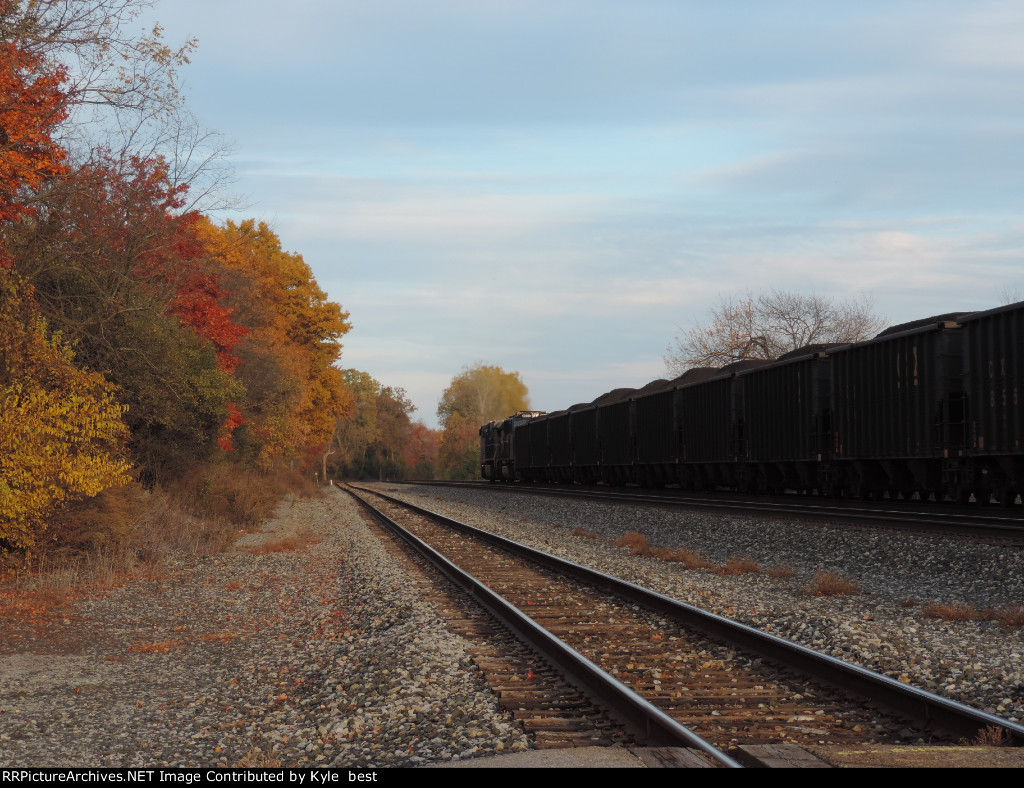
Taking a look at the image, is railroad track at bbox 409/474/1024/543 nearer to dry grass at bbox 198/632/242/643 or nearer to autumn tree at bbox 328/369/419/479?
dry grass at bbox 198/632/242/643

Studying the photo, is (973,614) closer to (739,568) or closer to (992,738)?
(739,568)

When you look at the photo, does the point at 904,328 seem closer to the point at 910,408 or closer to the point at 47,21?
the point at 910,408

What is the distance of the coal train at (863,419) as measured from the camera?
1587 cm

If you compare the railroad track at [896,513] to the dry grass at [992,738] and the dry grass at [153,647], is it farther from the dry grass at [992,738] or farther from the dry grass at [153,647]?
the dry grass at [153,647]

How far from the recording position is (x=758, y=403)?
2409 cm

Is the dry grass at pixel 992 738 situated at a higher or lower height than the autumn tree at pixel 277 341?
lower

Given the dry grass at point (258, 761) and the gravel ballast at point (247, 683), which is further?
the gravel ballast at point (247, 683)

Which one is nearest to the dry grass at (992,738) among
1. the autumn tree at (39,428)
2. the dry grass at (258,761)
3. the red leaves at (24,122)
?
the dry grass at (258,761)

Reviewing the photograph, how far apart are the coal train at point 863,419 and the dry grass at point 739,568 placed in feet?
17.7

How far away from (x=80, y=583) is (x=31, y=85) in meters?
7.65

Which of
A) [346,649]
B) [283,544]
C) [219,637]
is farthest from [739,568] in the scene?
[283,544]

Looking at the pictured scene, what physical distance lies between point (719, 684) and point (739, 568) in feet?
23.0

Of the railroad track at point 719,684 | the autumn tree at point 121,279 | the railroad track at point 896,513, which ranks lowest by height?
the railroad track at point 719,684
